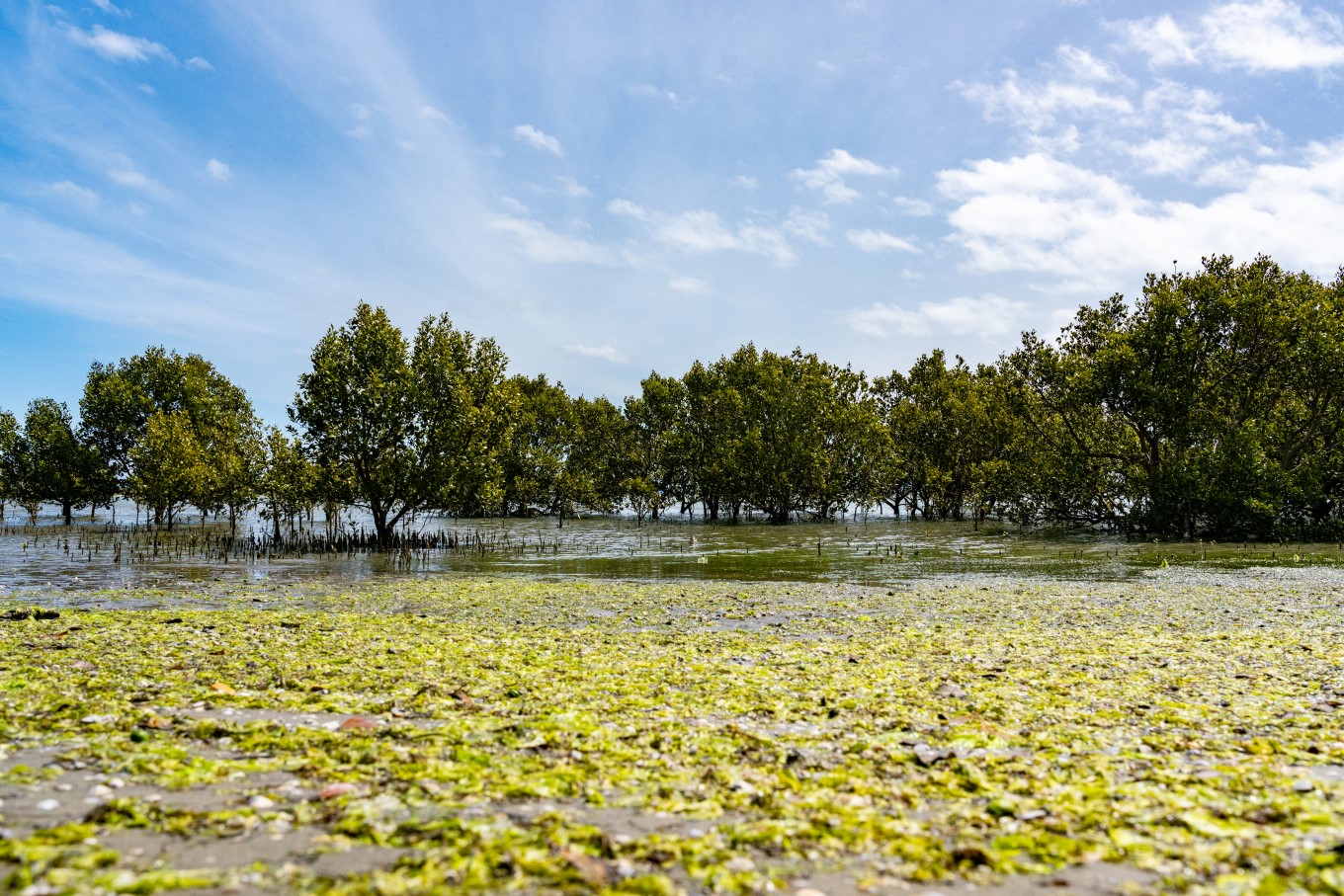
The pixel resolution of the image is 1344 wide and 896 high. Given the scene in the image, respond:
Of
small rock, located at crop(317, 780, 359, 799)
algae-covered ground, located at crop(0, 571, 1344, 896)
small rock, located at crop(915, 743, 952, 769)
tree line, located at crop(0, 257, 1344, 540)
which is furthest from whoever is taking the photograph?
tree line, located at crop(0, 257, 1344, 540)

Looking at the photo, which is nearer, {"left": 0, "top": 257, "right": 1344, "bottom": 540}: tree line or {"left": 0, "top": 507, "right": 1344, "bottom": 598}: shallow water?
{"left": 0, "top": 507, "right": 1344, "bottom": 598}: shallow water

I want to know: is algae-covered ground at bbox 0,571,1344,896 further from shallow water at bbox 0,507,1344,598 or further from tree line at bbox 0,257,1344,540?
tree line at bbox 0,257,1344,540

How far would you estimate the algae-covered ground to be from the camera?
13.3ft

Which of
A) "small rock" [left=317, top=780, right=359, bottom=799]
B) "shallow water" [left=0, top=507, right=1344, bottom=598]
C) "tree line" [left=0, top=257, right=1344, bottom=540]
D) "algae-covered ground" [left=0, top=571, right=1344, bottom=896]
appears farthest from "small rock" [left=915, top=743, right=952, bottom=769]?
"tree line" [left=0, top=257, right=1344, bottom=540]

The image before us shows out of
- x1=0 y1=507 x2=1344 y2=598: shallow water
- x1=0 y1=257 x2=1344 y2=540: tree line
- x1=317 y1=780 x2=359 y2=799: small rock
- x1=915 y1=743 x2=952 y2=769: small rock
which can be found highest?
x1=0 y1=257 x2=1344 y2=540: tree line

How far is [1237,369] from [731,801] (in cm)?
4674

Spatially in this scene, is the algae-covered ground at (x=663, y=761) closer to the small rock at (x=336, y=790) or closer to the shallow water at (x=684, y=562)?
the small rock at (x=336, y=790)

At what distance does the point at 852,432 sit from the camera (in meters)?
63.8

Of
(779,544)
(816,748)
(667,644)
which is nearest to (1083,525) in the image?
(779,544)

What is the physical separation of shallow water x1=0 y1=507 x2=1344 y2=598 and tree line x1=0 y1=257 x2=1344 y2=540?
4024 mm

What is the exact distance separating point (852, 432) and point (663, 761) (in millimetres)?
60165

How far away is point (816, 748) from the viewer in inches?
247

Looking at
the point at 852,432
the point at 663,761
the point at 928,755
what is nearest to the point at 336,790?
the point at 663,761

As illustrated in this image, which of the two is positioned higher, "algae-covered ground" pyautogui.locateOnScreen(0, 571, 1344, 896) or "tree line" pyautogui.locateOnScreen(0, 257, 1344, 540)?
"tree line" pyautogui.locateOnScreen(0, 257, 1344, 540)
